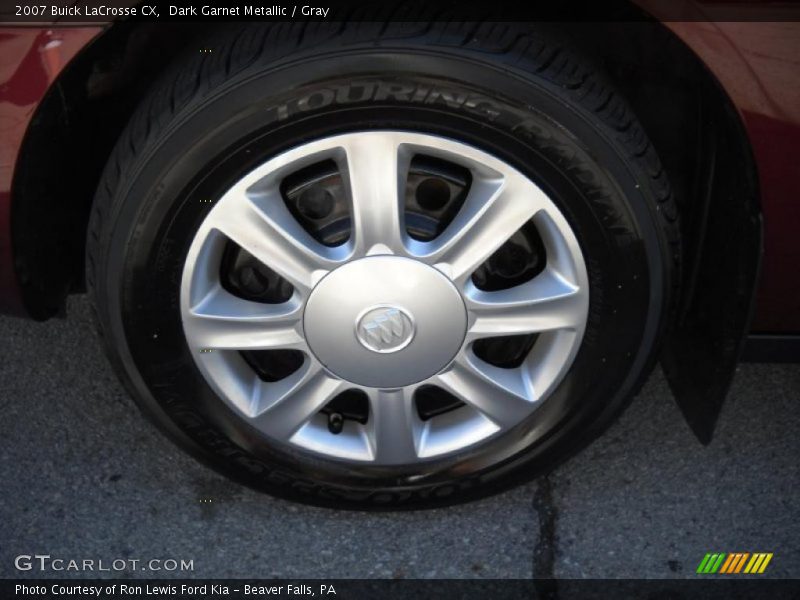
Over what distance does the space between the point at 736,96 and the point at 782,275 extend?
381 mm

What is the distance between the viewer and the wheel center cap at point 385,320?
1.79 m

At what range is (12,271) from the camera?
187cm

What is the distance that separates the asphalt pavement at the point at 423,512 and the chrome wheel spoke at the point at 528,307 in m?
0.48

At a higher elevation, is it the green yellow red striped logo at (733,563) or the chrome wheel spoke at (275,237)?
the chrome wheel spoke at (275,237)

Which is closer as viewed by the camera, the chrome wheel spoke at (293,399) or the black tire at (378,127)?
the black tire at (378,127)

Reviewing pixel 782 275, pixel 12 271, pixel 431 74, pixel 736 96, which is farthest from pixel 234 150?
pixel 782 275

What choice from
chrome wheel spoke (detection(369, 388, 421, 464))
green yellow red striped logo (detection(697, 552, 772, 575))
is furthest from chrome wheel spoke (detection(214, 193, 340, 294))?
green yellow red striped logo (detection(697, 552, 772, 575))

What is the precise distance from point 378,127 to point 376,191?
0.37 feet

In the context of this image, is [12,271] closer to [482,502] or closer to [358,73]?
[358,73]

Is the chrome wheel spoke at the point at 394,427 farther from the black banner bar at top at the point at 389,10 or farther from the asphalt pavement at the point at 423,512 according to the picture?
the black banner bar at top at the point at 389,10

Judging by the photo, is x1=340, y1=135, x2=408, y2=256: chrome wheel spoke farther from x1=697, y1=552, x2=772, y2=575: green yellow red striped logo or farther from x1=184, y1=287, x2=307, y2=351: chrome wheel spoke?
x1=697, y1=552, x2=772, y2=575: green yellow red striped logo
